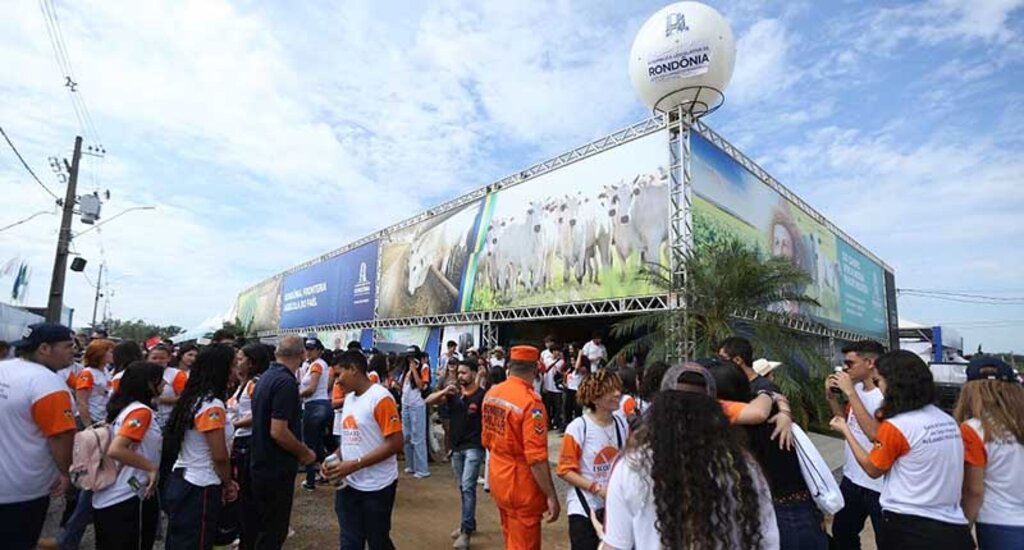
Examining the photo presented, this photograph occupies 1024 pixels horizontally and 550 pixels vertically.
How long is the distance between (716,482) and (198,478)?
3.11 meters

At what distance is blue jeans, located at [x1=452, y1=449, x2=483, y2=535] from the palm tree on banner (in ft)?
17.8

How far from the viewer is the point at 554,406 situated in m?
11.4

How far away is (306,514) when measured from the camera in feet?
18.9

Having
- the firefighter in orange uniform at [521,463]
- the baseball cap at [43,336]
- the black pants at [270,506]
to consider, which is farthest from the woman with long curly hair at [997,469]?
the baseball cap at [43,336]

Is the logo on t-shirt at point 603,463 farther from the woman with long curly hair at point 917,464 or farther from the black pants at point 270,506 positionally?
the black pants at point 270,506

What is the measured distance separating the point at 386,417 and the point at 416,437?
454 centimetres

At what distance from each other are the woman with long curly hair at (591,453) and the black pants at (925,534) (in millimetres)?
1352

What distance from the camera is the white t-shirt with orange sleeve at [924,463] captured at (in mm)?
2504

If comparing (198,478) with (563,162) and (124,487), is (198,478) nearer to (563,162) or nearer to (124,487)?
(124,487)

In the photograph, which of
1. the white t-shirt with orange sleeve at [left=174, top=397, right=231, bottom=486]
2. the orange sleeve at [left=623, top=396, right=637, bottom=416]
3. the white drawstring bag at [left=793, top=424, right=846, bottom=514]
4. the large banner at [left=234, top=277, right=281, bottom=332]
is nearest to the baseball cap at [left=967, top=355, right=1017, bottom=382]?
the white drawstring bag at [left=793, top=424, right=846, bottom=514]

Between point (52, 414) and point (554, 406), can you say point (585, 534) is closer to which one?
point (52, 414)

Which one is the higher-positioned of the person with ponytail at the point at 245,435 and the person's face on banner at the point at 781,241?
the person's face on banner at the point at 781,241

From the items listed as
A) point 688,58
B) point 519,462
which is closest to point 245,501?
point 519,462

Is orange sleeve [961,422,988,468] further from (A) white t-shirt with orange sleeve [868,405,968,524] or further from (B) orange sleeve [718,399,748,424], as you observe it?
(B) orange sleeve [718,399,748,424]
